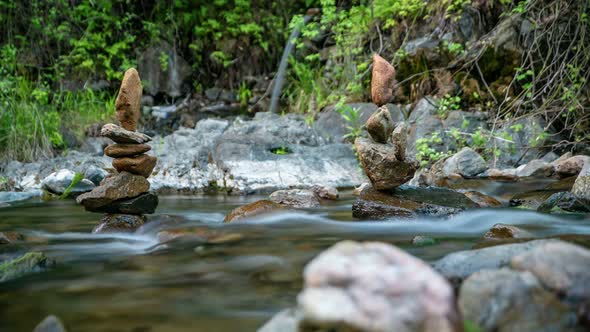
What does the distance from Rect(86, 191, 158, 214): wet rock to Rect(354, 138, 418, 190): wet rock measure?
159cm

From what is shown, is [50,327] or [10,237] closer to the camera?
[50,327]

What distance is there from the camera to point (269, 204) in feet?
13.1

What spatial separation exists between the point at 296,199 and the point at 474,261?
9.38 ft

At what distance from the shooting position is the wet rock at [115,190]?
3326 millimetres

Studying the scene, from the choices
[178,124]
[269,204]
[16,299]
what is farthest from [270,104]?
[16,299]

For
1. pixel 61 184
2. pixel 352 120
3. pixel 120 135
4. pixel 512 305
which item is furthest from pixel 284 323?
pixel 352 120

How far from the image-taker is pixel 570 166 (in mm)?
5141

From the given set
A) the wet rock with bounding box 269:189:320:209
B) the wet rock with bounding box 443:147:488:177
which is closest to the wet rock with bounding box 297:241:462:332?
the wet rock with bounding box 269:189:320:209

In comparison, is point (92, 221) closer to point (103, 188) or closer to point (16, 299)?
point (103, 188)

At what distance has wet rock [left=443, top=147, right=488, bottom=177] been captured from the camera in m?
5.71

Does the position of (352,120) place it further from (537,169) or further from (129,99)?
(129,99)

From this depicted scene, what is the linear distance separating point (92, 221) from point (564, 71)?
529 centimetres

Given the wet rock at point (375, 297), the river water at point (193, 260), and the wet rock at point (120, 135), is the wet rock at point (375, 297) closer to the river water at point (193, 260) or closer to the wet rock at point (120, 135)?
the river water at point (193, 260)

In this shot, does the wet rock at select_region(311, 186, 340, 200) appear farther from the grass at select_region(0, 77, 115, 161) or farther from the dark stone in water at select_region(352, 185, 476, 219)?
the grass at select_region(0, 77, 115, 161)
